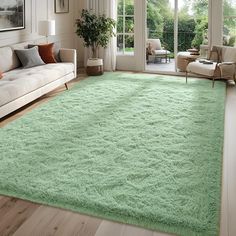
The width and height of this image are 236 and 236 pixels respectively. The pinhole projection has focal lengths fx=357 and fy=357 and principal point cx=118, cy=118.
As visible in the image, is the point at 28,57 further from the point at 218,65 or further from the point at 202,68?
the point at 218,65

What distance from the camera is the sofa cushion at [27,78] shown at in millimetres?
4561

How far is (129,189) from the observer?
2.84 meters

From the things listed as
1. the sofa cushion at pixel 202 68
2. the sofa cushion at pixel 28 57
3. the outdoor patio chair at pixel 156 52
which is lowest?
the sofa cushion at pixel 202 68

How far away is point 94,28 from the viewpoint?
7426 millimetres

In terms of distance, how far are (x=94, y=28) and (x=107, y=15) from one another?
764 millimetres

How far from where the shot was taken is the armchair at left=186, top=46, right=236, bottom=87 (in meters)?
6.46

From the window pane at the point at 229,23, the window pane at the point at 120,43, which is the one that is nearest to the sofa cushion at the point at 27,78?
the window pane at the point at 120,43

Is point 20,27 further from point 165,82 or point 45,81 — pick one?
point 165,82

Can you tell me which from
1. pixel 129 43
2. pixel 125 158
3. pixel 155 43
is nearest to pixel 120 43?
pixel 129 43

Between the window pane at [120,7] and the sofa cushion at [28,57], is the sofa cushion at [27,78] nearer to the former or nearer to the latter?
the sofa cushion at [28,57]

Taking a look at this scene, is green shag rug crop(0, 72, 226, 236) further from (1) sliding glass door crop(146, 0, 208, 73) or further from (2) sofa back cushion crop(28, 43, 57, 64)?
(1) sliding glass door crop(146, 0, 208, 73)

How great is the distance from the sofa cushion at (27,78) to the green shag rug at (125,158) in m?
0.33

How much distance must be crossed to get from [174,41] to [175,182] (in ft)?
17.9

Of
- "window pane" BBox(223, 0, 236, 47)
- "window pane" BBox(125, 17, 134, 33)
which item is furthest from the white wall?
"window pane" BBox(223, 0, 236, 47)
